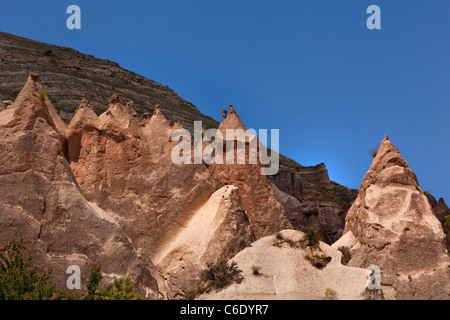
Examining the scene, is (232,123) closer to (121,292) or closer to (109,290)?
(109,290)

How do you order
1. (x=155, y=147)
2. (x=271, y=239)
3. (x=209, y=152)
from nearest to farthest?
1. (x=271, y=239)
2. (x=155, y=147)
3. (x=209, y=152)

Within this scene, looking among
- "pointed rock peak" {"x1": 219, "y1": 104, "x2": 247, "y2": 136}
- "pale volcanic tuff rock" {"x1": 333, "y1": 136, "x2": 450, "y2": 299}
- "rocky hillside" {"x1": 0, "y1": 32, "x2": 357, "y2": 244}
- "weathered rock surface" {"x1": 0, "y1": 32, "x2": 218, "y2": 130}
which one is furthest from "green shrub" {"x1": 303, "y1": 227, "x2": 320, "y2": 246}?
"weathered rock surface" {"x1": 0, "y1": 32, "x2": 218, "y2": 130}

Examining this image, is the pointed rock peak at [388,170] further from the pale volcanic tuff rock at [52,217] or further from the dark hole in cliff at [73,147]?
the dark hole in cliff at [73,147]

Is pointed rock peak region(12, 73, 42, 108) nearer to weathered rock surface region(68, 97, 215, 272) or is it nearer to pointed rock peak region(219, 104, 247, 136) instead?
weathered rock surface region(68, 97, 215, 272)

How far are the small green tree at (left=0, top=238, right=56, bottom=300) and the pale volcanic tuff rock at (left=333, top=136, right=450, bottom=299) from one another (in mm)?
11279

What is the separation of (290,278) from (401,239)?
6582 mm

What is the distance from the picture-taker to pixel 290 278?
16.6 meters

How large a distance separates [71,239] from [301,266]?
6914mm

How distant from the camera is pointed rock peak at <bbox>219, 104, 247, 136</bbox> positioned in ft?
88.2

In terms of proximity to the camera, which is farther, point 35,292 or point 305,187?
point 305,187
